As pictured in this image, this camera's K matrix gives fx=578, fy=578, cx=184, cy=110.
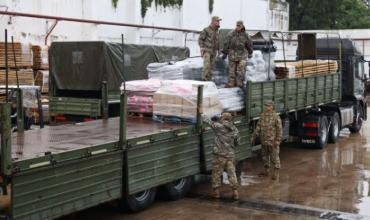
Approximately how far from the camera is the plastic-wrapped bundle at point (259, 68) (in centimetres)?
1191

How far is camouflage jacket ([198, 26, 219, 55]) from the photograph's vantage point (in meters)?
11.8

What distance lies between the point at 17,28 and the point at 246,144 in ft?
38.6

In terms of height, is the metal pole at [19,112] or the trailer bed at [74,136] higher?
the metal pole at [19,112]

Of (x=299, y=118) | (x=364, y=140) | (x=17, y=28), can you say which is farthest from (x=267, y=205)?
(x=17, y=28)

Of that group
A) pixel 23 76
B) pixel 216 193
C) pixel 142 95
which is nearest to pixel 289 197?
pixel 216 193

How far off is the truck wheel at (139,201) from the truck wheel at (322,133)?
7.46m

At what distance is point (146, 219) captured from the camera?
28.0 ft

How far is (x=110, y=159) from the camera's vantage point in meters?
7.68

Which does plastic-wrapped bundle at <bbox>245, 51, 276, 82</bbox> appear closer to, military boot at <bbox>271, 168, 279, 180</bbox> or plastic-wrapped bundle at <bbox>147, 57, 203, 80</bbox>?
plastic-wrapped bundle at <bbox>147, 57, 203, 80</bbox>

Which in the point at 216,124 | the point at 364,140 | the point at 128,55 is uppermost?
the point at 128,55

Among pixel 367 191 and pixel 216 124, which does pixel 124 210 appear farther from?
pixel 367 191

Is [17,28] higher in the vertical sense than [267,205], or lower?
higher

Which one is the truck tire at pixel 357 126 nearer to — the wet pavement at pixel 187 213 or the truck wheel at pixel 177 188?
the truck wheel at pixel 177 188

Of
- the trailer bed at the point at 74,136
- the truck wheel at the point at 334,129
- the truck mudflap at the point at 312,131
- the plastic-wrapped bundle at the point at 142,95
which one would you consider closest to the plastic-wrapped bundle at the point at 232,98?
the plastic-wrapped bundle at the point at 142,95
